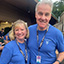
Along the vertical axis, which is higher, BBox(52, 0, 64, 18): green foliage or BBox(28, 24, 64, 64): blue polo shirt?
BBox(52, 0, 64, 18): green foliage

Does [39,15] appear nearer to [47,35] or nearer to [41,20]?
[41,20]

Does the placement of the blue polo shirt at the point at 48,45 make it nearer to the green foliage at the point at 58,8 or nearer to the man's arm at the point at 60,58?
the man's arm at the point at 60,58

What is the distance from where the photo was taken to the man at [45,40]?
1.35m

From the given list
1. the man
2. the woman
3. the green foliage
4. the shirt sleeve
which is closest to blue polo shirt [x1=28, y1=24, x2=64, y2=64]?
the man

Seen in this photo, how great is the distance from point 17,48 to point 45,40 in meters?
0.41

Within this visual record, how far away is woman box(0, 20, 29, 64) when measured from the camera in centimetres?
138

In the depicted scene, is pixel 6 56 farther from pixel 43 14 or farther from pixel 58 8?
pixel 58 8

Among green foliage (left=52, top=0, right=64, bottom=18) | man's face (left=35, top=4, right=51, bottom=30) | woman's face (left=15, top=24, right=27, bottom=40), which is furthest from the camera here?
green foliage (left=52, top=0, right=64, bottom=18)

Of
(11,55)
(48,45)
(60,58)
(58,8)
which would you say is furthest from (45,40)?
(58,8)

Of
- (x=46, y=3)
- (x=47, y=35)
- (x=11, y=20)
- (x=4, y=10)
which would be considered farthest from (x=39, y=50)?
(x=11, y=20)

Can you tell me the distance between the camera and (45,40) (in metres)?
1.38

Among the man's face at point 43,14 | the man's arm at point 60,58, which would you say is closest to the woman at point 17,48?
the man's face at point 43,14

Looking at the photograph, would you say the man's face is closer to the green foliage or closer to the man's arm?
the man's arm

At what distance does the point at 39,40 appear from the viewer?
1.41 metres
